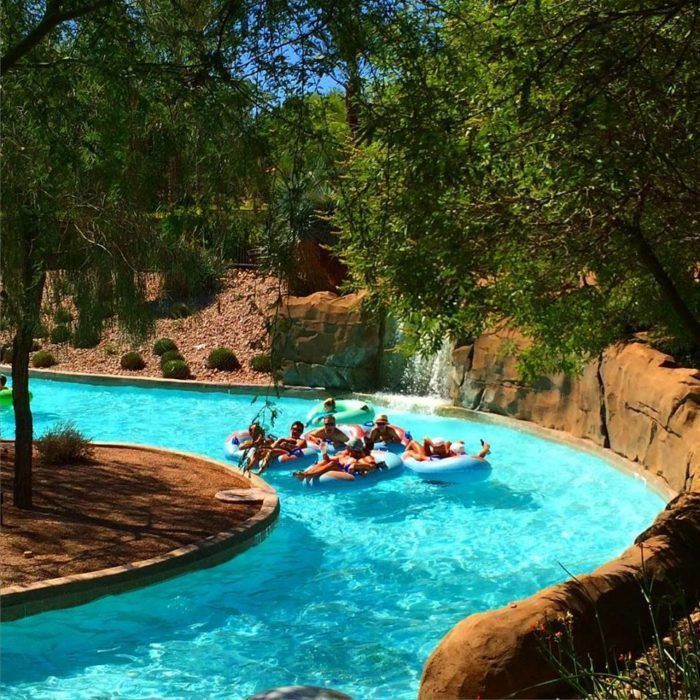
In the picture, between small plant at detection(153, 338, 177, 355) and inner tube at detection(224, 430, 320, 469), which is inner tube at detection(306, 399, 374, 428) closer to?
inner tube at detection(224, 430, 320, 469)

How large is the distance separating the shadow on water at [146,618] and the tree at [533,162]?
3108 mm

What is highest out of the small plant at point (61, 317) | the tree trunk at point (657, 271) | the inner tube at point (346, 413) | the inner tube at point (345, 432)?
the tree trunk at point (657, 271)

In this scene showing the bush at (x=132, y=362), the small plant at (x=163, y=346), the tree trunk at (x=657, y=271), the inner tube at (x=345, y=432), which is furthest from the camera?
the small plant at (x=163, y=346)

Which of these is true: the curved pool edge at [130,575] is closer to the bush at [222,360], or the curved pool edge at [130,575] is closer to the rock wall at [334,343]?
the rock wall at [334,343]

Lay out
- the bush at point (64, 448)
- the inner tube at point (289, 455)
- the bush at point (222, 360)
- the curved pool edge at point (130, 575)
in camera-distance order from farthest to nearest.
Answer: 1. the bush at point (222, 360)
2. the inner tube at point (289, 455)
3. the bush at point (64, 448)
4. the curved pool edge at point (130, 575)

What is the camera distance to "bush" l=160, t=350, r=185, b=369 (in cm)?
2498

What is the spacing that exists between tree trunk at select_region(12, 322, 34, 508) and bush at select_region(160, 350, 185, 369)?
1386 cm

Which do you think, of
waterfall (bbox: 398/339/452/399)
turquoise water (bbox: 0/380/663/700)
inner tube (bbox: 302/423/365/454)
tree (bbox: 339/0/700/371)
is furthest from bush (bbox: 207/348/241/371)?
tree (bbox: 339/0/700/371)

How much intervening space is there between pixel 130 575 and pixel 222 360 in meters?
15.7

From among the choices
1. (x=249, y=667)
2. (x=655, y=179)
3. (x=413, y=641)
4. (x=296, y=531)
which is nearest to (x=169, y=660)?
(x=249, y=667)

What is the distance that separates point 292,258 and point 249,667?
414cm

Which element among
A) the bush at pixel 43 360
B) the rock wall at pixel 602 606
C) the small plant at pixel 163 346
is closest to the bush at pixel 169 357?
the small plant at pixel 163 346

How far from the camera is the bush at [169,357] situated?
81.9 feet

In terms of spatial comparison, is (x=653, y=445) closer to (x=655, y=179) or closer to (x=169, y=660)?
(x=655, y=179)
